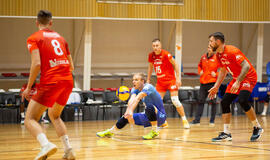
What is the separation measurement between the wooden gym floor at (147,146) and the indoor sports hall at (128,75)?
13 millimetres

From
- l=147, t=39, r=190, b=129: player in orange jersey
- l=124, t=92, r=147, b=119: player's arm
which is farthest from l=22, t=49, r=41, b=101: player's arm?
l=147, t=39, r=190, b=129: player in orange jersey

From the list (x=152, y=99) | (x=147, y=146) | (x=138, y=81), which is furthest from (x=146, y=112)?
(x=147, y=146)

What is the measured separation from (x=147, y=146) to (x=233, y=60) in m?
1.89

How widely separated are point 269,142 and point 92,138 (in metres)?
2.98

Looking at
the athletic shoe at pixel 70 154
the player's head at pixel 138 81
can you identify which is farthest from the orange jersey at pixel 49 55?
the player's head at pixel 138 81

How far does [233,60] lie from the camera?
22.8ft

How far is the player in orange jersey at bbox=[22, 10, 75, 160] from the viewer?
15.6 feet

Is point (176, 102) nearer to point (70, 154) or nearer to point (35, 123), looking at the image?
point (70, 154)

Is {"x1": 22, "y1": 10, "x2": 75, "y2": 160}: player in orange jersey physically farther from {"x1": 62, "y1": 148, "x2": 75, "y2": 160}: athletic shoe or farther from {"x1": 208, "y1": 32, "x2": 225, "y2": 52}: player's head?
{"x1": 208, "y1": 32, "x2": 225, "y2": 52}: player's head

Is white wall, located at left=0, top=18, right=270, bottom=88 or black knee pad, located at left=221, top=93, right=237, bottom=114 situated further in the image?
white wall, located at left=0, top=18, right=270, bottom=88

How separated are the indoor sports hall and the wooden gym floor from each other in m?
0.01

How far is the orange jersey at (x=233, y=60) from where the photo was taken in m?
6.88

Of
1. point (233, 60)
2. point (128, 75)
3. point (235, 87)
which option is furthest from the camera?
point (128, 75)

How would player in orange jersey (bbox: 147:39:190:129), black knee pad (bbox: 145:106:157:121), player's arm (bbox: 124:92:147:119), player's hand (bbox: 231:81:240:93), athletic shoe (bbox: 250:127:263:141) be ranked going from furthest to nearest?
player in orange jersey (bbox: 147:39:190:129), black knee pad (bbox: 145:106:157:121), athletic shoe (bbox: 250:127:263:141), player's hand (bbox: 231:81:240:93), player's arm (bbox: 124:92:147:119)
